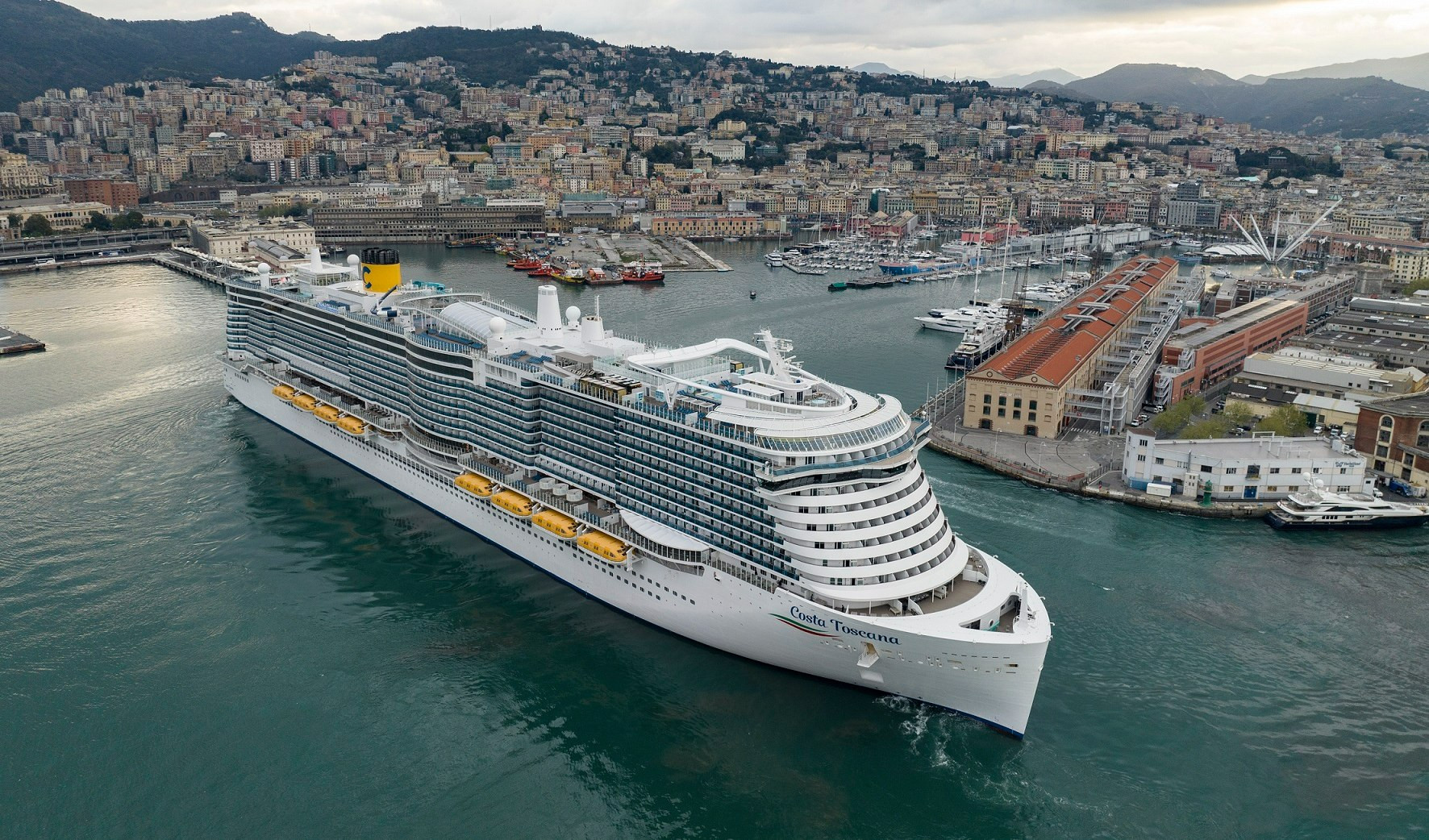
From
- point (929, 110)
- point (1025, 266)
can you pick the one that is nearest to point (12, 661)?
point (1025, 266)

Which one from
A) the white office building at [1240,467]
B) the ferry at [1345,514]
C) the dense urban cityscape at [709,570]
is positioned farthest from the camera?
the white office building at [1240,467]

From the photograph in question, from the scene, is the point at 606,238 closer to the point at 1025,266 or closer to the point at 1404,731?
the point at 1025,266

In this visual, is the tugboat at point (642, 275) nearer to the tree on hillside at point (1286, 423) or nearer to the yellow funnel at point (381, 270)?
Result: the yellow funnel at point (381, 270)

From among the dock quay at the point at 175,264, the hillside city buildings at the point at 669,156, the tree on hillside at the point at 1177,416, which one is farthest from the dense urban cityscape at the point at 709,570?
the hillside city buildings at the point at 669,156

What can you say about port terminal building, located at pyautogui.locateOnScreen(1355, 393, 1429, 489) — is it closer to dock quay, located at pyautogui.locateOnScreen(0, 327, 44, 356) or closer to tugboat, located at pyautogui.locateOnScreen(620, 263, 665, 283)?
tugboat, located at pyautogui.locateOnScreen(620, 263, 665, 283)

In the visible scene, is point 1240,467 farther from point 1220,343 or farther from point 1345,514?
point 1220,343

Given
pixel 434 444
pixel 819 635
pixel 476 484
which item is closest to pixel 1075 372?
pixel 819 635
